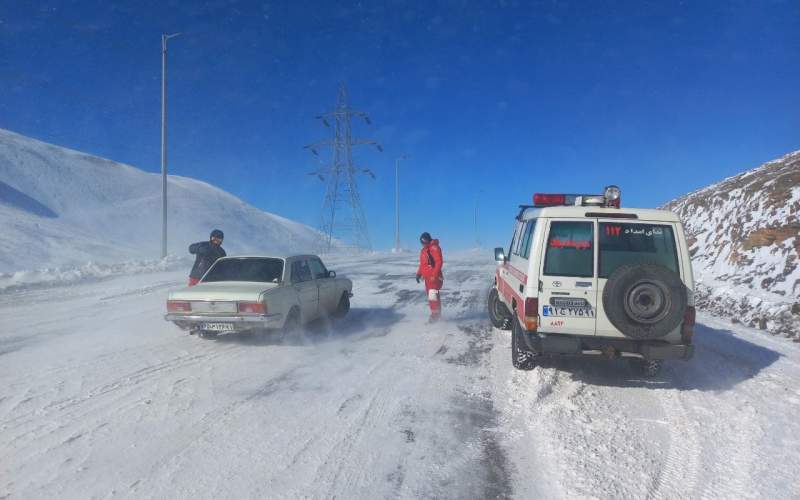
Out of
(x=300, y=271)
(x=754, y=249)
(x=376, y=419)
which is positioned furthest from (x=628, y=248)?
(x=754, y=249)

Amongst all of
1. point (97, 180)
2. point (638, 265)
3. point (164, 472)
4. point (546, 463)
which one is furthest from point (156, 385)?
point (97, 180)

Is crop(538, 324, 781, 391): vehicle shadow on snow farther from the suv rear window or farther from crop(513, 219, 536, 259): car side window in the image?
crop(513, 219, 536, 259): car side window

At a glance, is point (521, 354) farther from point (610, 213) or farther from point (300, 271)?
point (300, 271)

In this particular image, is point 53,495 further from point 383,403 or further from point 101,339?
point 101,339

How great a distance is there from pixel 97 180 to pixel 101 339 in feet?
216

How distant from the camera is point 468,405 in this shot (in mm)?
5141

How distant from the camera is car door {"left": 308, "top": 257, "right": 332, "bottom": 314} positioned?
9.19m

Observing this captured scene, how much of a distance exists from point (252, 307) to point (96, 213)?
5487cm

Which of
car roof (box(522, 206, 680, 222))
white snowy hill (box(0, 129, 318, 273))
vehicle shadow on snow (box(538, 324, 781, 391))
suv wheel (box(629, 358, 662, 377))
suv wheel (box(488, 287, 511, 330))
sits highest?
white snowy hill (box(0, 129, 318, 273))

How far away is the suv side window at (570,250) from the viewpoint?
Result: 5637 mm

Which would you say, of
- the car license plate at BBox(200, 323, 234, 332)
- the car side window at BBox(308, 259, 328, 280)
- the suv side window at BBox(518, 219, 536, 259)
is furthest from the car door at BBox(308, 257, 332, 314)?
the suv side window at BBox(518, 219, 536, 259)

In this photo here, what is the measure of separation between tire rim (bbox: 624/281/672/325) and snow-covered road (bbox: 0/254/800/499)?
946 millimetres

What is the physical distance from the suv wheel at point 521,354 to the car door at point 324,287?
157 inches

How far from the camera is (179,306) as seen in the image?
292 inches
